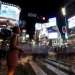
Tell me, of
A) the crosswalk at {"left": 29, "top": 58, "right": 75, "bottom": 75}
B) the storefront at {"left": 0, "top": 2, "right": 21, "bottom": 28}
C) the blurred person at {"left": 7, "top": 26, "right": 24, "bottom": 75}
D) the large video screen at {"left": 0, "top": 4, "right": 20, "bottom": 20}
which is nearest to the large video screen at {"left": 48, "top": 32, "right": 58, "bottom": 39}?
the storefront at {"left": 0, "top": 2, "right": 21, "bottom": 28}

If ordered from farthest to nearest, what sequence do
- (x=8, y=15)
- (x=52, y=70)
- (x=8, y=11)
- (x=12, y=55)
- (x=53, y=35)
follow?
(x=53, y=35)
(x=8, y=11)
(x=8, y=15)
(x=52, y=70)
(x=12, y=55)

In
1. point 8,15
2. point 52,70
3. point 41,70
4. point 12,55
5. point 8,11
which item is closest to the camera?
point 12,55

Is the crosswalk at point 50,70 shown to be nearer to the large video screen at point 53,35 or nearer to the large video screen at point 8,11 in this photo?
the large video screen at point 8,11

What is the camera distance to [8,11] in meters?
38.2

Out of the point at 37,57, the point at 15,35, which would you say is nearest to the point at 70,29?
→ the point at 37,57

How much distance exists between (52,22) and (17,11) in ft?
69.5

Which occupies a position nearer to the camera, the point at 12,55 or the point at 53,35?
the point at 12,55

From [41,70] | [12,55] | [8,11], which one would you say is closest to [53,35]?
[8,11]

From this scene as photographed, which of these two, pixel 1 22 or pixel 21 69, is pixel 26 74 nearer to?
pixel 21 69

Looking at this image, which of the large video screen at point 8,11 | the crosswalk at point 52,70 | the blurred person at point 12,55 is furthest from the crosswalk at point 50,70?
the large video screen at point 8,11

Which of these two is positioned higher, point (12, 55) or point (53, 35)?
point (53, 35)

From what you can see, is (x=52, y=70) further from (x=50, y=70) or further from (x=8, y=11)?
(x=8, y=11)

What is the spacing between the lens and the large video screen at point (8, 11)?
123 ft

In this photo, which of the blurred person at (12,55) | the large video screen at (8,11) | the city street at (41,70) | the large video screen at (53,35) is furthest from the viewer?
the large video screen at (53,35)
